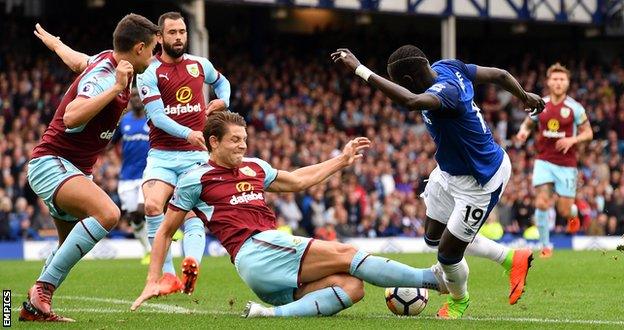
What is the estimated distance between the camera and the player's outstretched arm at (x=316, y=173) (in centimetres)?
949

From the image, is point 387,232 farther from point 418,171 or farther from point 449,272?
point 449,272

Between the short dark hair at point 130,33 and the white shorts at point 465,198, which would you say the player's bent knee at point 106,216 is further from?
the white shorts at point 465,198

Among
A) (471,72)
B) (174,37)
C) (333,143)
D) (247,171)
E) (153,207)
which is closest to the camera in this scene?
(247,171)

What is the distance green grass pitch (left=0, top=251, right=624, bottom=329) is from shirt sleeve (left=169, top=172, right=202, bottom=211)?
880 millimetres

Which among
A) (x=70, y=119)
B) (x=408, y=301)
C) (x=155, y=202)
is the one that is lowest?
(x=408, y=301)

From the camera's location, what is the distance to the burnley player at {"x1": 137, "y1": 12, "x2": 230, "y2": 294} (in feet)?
41.2

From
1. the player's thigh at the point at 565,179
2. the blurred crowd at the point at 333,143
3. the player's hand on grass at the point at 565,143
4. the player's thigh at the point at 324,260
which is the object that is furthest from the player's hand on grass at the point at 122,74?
the blurred crowd at the point at 333,143

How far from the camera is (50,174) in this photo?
9.64 metres

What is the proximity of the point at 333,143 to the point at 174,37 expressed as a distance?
51.8 ft

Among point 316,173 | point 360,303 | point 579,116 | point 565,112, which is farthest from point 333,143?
point 316,173

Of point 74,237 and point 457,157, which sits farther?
point 457,157

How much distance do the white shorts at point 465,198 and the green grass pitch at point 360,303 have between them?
28.7 inches

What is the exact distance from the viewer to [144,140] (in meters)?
17.3

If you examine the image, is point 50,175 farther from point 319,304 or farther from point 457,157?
point 457,157
